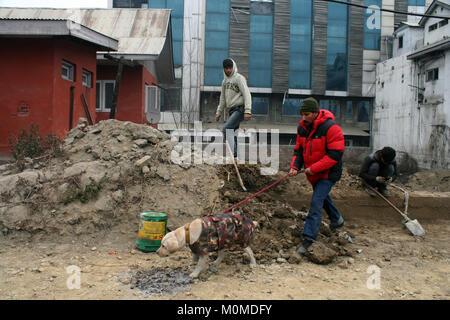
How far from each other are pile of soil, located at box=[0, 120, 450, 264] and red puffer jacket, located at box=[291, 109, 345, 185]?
1003mm

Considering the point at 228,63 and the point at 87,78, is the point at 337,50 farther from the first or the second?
the point at 228,63

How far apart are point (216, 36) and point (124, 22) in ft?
51.2

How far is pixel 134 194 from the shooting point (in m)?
6.00

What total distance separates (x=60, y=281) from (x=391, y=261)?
423 centimetres

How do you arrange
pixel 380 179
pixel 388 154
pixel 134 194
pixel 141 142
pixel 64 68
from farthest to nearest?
pixel 64 68, pixel 141 142, pixel 380 179, pixel 388 154, pixel 134 194

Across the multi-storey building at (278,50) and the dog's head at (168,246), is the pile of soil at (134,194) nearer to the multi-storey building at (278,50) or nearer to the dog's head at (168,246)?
the dog's head at (168,246)

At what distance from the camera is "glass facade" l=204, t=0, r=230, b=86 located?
29.1 meters

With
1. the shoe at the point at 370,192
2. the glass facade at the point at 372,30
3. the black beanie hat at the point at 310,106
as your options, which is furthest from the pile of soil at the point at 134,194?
the glass facade at the point at 372,30

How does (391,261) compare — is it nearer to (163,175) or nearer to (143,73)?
(163,175)

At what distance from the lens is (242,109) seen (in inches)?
288

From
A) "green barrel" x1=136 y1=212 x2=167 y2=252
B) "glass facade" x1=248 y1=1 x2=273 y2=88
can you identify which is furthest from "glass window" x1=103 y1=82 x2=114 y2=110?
"glass facade" x1=248 y1=1 x2=273 y2=88

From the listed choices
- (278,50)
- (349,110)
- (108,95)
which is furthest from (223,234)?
(349,110)

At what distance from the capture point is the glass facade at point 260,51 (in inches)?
1160

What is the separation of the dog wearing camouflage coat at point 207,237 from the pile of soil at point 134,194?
659 mm
